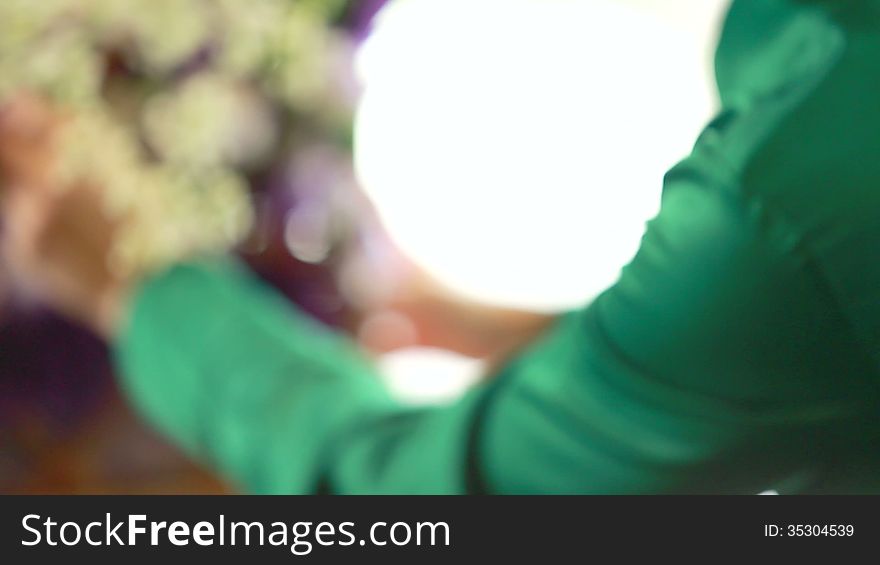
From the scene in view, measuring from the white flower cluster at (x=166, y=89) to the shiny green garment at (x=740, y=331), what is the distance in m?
0.28

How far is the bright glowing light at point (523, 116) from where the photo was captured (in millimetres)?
587

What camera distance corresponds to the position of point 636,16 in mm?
616

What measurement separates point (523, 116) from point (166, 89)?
0.28 meters

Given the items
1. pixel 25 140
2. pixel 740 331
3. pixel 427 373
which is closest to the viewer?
pixel 740 331

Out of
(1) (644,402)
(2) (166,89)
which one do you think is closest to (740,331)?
(1) (644,402)

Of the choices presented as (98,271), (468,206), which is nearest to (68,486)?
(98,271)

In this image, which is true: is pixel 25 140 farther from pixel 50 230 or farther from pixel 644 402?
pixel 644 402

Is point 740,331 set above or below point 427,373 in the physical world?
below

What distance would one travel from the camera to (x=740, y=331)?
0.35m

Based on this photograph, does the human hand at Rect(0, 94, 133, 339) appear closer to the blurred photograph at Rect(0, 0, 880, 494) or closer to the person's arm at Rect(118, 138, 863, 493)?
the blurred photograph at Rect(0, 0, 880, 494)

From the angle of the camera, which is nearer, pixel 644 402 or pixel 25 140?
pixel 644 402

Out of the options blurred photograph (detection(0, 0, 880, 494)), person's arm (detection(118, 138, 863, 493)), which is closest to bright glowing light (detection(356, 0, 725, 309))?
blurred photograph (detection(0, 0, 880, 494))

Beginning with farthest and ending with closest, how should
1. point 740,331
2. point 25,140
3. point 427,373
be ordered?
point 427,373 → point 25,140 → point 740,331

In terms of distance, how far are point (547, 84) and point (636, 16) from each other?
0.09m
